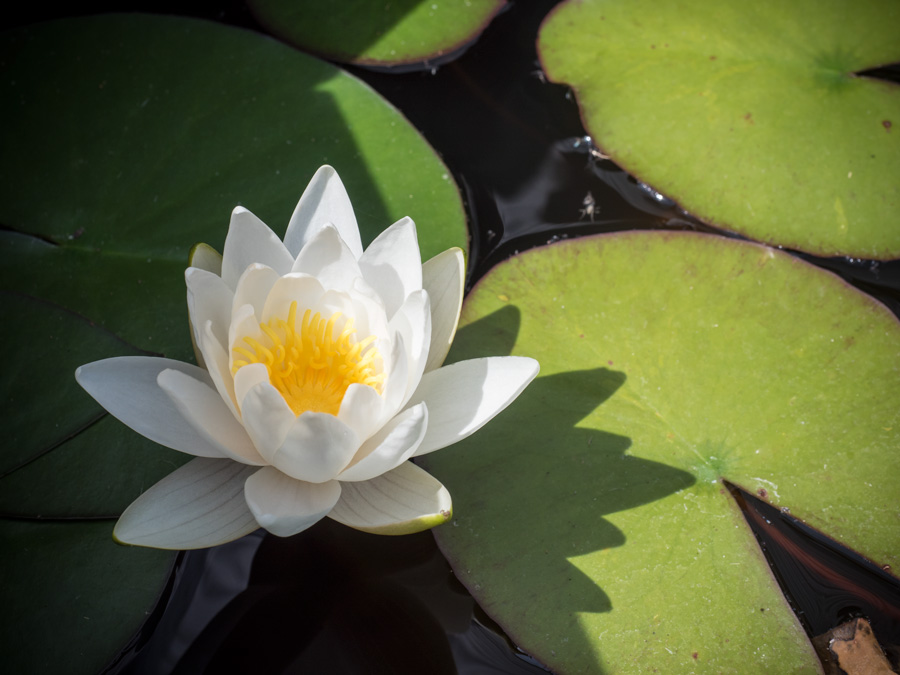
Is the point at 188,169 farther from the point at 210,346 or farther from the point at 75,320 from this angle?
the point at 210,346

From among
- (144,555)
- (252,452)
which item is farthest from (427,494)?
(144,555)

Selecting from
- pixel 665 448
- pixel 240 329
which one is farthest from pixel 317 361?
pixel 665 448

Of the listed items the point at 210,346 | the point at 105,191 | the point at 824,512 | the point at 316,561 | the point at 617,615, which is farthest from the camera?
the point at 105,191

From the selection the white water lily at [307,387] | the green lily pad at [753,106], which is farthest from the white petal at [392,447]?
the green lily pad at [753,106]

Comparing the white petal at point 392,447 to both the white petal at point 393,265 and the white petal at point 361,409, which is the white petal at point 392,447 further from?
the white petal at point 393,265

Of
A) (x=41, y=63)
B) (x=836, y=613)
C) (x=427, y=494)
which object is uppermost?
(x=41, y=63)

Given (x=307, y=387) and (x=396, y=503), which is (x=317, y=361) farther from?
(x=396, y=503)
